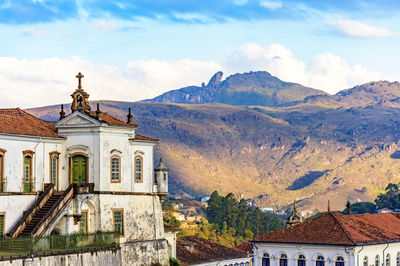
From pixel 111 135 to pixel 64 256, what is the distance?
10.5m

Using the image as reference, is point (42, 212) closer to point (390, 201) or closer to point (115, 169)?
point (115, 169)

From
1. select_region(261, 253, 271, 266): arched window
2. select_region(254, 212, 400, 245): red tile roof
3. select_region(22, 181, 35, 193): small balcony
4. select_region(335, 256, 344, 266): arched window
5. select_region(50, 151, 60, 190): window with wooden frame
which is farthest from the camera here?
select_region(261, 253, 271, 266): arched window

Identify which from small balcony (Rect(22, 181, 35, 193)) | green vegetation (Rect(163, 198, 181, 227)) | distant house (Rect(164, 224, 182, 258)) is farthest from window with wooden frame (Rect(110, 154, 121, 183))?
green vegetation (Rect(163, 198, 181, 227))

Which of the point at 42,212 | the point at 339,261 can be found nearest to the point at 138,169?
the point at 42,212

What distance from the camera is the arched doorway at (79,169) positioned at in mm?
52594

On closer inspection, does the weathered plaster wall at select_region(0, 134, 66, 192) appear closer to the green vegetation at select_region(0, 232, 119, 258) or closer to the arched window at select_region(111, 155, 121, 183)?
the arched window at select_region(111, 155, 121, 183)

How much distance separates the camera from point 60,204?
4912 cm

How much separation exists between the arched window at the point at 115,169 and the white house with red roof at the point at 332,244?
72.5ft

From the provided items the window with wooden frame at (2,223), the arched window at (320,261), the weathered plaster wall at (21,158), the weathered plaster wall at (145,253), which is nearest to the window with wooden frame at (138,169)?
the weathered plaster wall at (145,253)

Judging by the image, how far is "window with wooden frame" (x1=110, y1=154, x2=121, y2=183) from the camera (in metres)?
53.1

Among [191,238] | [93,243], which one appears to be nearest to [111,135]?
[93,243]

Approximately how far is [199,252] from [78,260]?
127ft

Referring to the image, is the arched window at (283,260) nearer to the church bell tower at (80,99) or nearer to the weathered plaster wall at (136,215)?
the weathered plaster wall at (136,215)

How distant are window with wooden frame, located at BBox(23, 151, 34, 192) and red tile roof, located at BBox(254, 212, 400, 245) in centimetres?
2735
